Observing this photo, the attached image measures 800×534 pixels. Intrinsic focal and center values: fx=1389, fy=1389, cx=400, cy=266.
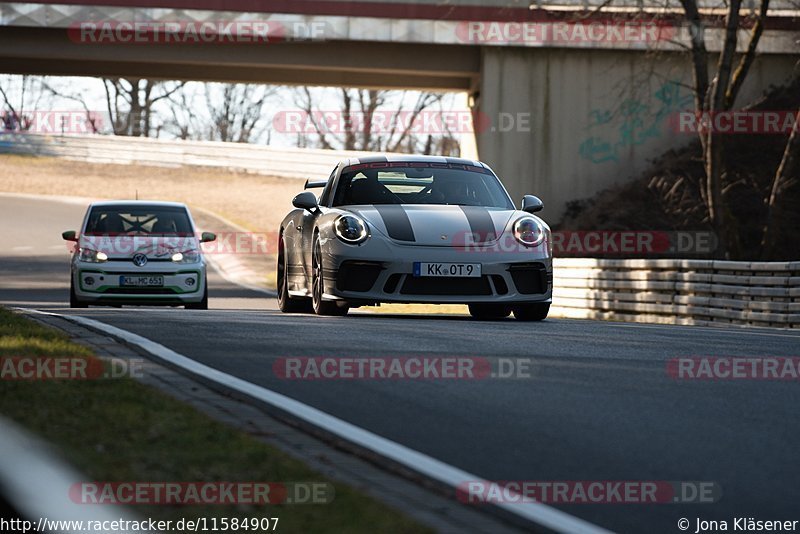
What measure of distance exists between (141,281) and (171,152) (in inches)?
1804

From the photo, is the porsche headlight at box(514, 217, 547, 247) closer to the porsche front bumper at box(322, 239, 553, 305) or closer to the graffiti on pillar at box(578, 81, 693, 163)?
the porsche front bumper at box(322, 239, 553, 305)

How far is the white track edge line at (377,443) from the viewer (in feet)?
15.2

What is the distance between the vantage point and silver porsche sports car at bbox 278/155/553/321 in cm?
1195

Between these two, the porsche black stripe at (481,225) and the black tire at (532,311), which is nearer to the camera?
the porsche black stripe at (481,225)

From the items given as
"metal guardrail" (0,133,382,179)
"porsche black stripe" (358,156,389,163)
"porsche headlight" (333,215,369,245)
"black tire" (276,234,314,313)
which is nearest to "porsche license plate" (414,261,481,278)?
"porsche headlight" (333,215,369,245)

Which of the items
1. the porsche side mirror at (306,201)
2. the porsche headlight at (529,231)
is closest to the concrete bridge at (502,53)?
Answer: the porsche side mirror at (306,201)

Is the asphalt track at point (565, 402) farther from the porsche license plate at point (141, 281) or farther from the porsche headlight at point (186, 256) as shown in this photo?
the porsche headlight at point (186, 256)

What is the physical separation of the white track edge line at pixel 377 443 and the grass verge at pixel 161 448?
48 cm

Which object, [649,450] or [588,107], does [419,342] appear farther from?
[588,107]

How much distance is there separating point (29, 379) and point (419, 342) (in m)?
3.26

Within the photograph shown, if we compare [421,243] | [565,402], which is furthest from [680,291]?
[565,402]

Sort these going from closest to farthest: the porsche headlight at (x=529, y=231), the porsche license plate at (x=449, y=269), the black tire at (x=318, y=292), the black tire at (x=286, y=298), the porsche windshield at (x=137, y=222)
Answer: the porsche license plate at (x=449, y=269), the porsche headlight at (x=529, y=231), the black tire at (x=318, y=292), the black tire at (x=286, y=298), the porsche windshield at (x=137, y=222)

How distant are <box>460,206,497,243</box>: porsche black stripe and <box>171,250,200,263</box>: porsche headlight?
583 centimetres

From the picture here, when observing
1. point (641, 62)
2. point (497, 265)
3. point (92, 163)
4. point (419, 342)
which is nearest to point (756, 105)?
point (641, 62)
